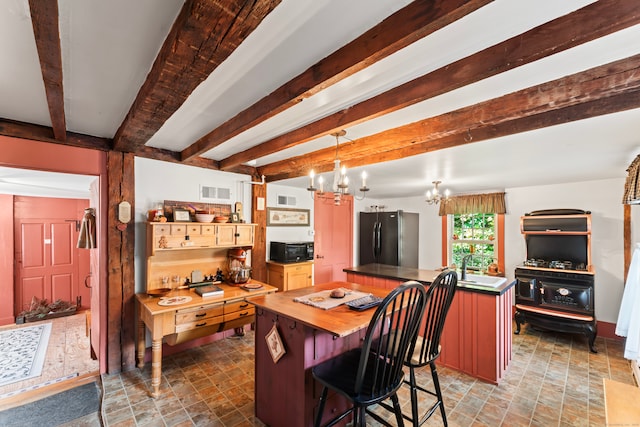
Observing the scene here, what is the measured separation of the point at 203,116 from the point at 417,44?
1.60m

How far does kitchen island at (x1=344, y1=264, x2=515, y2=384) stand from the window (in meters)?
2.47

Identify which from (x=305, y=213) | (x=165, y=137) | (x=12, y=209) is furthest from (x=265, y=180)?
(x=12, y=209)

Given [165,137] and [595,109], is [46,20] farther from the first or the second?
[595,109]

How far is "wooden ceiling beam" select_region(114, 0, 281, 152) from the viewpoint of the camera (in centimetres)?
92

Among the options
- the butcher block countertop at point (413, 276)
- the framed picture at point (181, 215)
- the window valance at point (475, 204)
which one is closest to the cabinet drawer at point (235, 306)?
the framed picture at point (181, 215)

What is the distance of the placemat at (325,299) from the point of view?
2.02m

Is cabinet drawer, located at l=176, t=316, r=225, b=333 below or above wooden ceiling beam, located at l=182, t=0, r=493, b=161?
below

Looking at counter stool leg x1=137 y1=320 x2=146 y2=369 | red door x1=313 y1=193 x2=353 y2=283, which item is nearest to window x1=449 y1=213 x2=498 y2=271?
red door x1=313 y1=193 x2=353 y2=283

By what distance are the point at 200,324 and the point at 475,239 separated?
498cm

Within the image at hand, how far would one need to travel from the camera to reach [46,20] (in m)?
1.02

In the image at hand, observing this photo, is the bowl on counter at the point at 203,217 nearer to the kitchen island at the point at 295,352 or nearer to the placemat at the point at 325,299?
the kitchen island at the point at 295,352

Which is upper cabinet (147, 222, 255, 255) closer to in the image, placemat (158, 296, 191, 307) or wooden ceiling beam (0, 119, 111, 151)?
placemat (158, 296, 191, 307)

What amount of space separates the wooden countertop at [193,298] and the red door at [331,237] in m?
2.27

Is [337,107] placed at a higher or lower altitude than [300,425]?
higher
